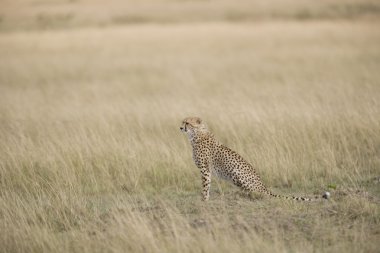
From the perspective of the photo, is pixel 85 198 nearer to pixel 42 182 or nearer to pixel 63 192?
pixel 63 192

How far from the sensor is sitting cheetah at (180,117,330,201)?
A: 527cm

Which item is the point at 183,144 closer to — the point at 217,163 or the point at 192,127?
the point at 192,127

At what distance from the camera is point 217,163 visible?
5.49 m

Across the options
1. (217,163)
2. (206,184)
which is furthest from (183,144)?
(206,184)

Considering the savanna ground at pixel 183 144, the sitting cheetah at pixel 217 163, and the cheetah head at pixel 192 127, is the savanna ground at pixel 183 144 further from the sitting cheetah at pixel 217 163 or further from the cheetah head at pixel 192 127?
the cheetah head at pixel 192 127

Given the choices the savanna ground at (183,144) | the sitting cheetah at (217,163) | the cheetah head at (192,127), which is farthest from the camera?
the cheetah head at (192,127)

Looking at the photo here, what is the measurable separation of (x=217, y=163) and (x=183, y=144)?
5.90 feet

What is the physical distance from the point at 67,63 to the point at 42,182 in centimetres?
974

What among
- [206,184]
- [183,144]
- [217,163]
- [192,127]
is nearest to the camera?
[206,184]

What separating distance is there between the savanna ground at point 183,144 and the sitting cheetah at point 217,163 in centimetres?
13

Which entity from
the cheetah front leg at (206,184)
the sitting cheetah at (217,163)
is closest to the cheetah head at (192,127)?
the sitting cheetah at (217,163)

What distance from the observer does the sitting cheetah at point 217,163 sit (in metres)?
5.27

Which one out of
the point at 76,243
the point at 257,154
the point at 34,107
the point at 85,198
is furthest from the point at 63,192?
the point at 34,107

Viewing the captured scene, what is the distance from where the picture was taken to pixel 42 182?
239 inches
